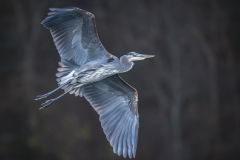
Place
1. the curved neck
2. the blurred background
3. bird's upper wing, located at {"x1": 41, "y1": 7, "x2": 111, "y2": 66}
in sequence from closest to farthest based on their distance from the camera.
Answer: bird's upper wing, located at {"x1": 41, "y1": 7, "x2": 111, "y2": 66}, the curved neck, the blurred background

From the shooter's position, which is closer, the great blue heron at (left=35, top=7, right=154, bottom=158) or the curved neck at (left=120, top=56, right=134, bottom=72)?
the great blue heron at (left=35, top=7, right=154, bottom=158)

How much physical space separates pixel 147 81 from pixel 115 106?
7215 mm

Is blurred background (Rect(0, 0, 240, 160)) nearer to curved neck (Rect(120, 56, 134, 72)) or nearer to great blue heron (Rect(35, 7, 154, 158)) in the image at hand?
great blue heron (Rect(35, 7, 154, 158))

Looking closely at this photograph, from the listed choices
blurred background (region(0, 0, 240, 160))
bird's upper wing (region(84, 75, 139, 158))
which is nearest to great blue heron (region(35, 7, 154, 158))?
bird's upper wing (region(84, 75, 139, 158))

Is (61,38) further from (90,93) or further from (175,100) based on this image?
(175,100)

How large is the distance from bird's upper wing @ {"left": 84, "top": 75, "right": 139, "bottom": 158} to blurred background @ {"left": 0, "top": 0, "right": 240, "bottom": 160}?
257 inches

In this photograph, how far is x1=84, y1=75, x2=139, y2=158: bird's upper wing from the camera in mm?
6570

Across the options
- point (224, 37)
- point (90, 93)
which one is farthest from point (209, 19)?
point (90, 93)

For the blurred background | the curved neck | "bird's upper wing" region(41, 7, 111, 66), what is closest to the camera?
"bird's upper wing" region(41, 7, 111, 66)

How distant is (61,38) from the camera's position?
6.56 metres

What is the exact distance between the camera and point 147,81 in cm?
1396

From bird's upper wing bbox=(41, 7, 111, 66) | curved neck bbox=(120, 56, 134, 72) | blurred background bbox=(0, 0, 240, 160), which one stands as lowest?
blurred background bbox=(0, 0, 240, 160)

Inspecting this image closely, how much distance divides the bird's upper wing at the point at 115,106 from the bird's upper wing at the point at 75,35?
0.43 m

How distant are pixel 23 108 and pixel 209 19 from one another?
5210 mm
